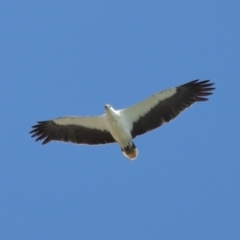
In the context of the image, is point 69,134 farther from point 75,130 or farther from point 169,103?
point 169,103

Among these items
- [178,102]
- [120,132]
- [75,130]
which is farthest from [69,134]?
[178,102]

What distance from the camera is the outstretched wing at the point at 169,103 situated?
2920cm

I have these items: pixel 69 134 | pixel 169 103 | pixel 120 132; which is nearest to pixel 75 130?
pixel 69 134

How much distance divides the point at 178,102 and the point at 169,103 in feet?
0.92

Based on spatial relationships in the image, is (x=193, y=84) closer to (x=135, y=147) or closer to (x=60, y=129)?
(x=135, y=147)

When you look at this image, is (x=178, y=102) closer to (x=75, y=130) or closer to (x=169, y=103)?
(x=169, y=103)

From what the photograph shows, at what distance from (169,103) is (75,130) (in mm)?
3194

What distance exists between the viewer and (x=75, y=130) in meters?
30.1

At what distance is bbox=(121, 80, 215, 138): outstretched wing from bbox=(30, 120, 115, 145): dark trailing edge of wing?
108cm

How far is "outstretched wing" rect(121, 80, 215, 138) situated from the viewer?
29203mm

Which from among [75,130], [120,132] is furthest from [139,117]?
[75,130]

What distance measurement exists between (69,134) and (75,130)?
0.25 metres

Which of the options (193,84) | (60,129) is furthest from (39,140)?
(193,84)

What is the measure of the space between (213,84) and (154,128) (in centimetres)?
228
